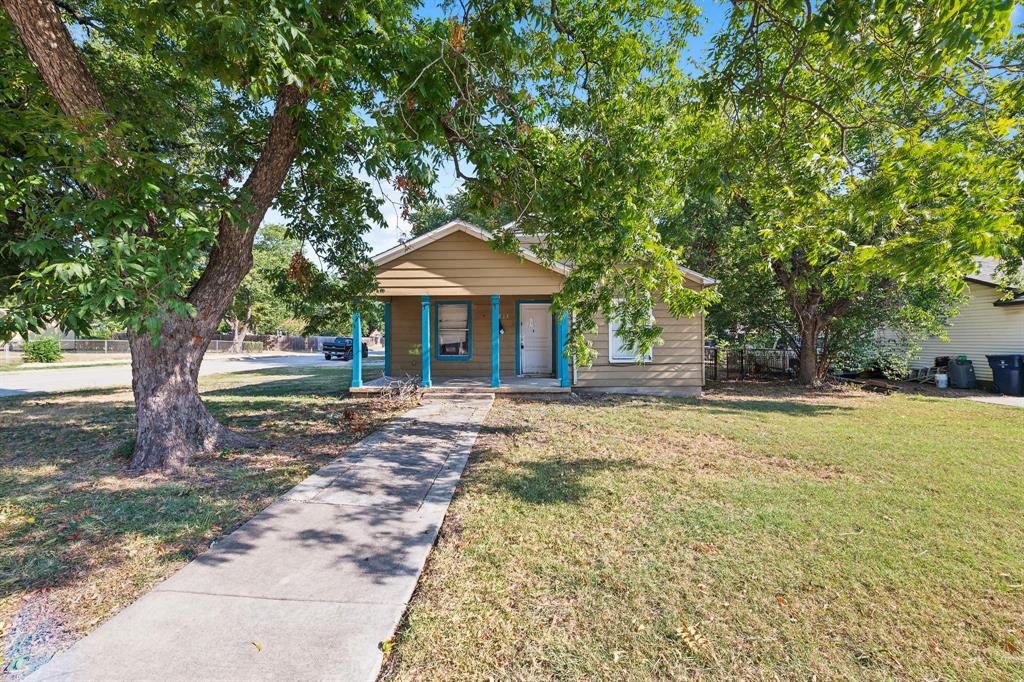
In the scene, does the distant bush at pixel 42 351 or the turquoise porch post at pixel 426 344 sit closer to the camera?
the turquoise porch post at pixel 426 344

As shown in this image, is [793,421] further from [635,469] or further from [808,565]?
[808,565]

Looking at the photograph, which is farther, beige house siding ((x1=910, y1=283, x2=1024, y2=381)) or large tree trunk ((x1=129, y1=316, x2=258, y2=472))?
beige house siding ((x1=910, y1=283, x2=1024, y2=381))

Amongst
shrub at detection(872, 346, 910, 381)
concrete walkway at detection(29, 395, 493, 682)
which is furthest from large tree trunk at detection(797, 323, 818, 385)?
concrete walkway at detection(29, 395, 493, 682)

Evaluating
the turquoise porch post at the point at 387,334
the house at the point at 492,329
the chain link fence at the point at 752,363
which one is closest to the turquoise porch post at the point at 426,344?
the house at the point at 492,329

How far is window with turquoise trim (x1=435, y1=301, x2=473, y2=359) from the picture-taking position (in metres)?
12.8

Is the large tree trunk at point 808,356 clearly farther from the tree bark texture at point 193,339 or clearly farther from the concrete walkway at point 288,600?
the tree bark texture at point 193,339

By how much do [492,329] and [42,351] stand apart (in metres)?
25.5

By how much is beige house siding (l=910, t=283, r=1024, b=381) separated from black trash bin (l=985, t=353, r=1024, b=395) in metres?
1.15

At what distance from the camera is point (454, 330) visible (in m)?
12.9

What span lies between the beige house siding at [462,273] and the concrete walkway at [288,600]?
22.1 feet

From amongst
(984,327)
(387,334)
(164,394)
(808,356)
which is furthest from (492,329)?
(984,327)

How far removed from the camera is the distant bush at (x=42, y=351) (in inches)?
892

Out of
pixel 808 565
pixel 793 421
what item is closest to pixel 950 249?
pixel 808 565

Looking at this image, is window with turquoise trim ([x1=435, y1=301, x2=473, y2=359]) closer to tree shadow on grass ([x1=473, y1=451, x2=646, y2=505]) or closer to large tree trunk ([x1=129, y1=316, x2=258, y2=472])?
tree shadow on grass ([x1=473, y1=451, x2=646, y2=505])
